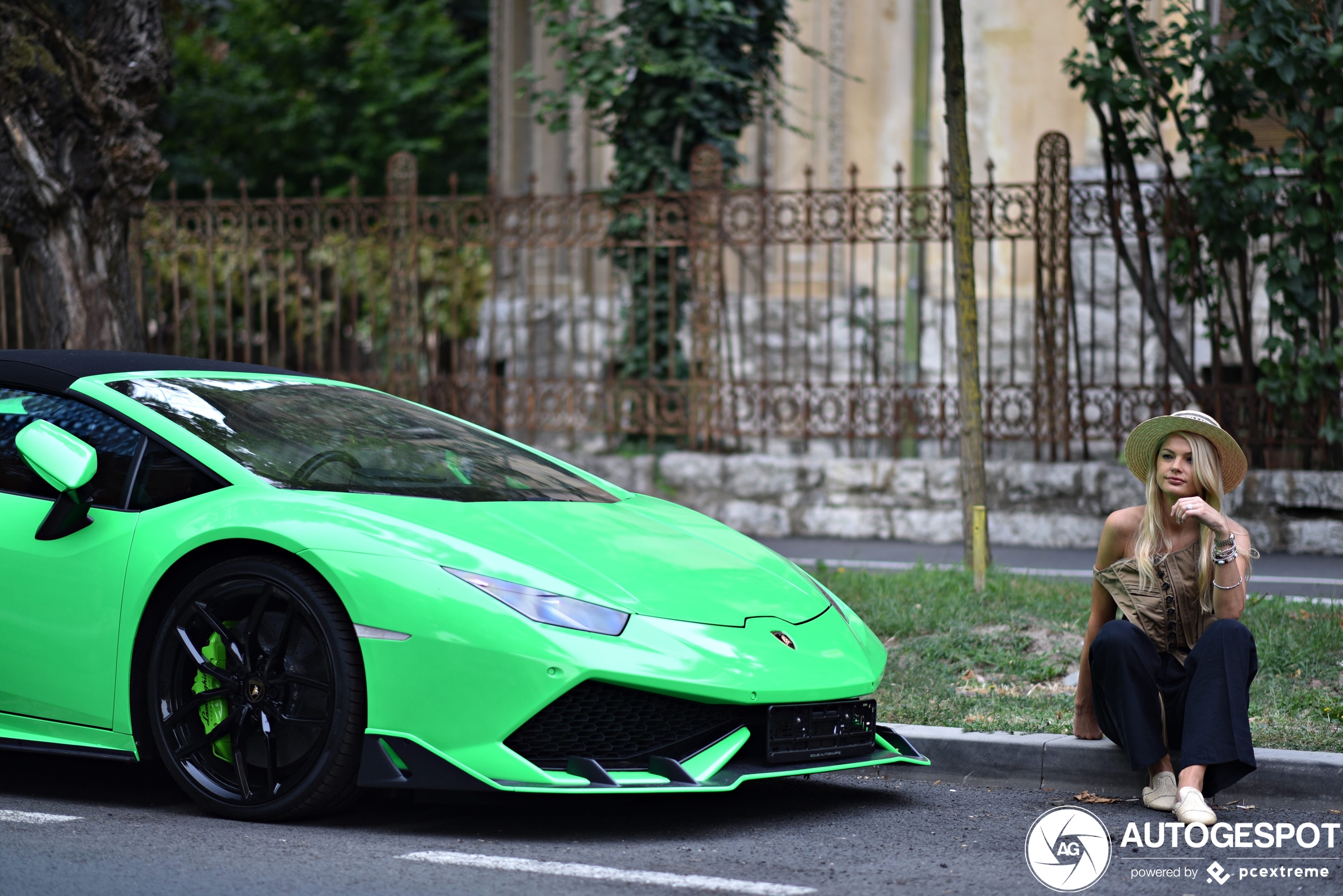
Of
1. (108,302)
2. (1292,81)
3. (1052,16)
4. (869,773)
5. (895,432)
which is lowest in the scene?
(869,773)

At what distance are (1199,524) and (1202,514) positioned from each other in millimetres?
224

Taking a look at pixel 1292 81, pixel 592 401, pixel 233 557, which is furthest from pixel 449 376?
pixel 233 557

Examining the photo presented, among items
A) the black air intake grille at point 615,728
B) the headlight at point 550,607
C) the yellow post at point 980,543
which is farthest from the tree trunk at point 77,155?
the black air intake grille at point 615,728

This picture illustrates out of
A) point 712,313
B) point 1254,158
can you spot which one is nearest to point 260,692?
point 712,313

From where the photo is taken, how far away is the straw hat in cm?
448

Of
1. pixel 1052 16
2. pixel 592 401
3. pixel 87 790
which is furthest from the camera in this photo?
pixel 1052 16

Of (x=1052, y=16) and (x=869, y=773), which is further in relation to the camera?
(x=1052, y=16)

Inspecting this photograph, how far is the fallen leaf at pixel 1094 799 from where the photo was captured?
4609 millimetres

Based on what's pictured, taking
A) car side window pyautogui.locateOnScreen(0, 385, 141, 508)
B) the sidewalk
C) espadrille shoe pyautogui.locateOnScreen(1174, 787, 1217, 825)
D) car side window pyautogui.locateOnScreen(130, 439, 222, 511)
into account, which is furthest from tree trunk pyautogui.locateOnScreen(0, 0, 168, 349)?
espadrille shoe pyautogui.locateOnScreen(1174, 787, 1217, 825)

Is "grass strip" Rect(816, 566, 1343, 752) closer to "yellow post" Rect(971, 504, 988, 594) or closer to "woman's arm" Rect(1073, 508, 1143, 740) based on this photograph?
"yellow post" Rect(971, 504, 988, 594)

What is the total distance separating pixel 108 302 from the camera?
29.6ft

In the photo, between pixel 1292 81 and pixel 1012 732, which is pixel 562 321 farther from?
pixel 1012 732

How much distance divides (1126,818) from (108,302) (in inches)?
272

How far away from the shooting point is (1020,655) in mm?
6223
